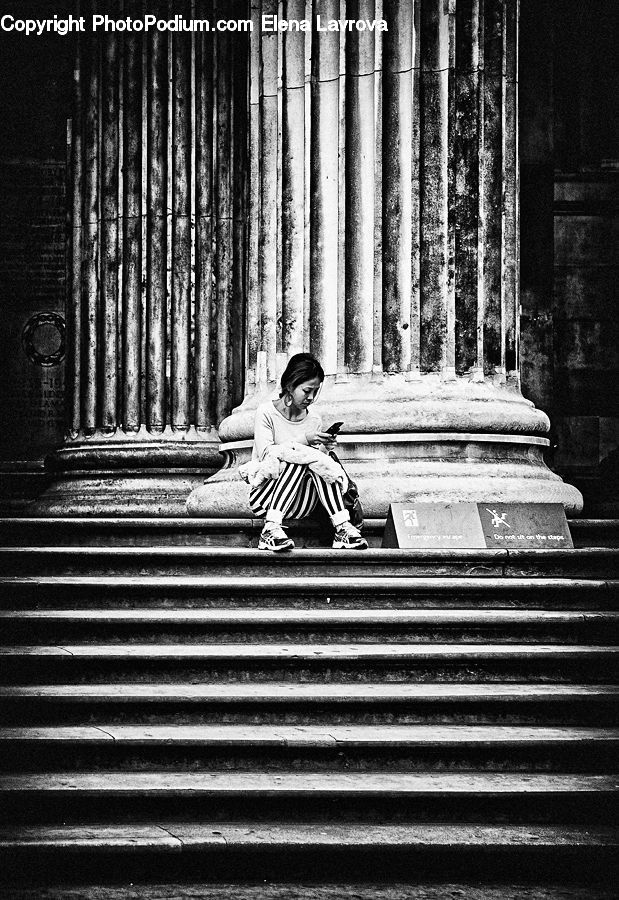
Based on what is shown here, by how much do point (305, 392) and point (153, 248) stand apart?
12.2 feet

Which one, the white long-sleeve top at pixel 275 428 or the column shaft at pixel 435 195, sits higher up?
the column shaft at pixel 435 195

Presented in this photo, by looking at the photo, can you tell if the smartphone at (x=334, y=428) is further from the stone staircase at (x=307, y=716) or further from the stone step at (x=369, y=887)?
the stone step at (x=369, y=887)

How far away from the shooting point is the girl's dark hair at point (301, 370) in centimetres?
768

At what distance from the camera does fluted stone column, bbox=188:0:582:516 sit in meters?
8.36

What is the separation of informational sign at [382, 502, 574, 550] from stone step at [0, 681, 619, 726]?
1.50 meters

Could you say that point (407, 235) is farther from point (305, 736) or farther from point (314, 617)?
point (305, 736)

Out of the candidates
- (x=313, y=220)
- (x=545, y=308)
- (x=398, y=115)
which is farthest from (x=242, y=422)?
(x=545, y=308)

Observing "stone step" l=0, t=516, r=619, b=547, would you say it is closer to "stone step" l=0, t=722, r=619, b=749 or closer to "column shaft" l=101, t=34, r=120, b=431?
"stone step" l=0, t=722, r=619, b=749

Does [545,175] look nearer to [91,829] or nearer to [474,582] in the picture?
[474,582]

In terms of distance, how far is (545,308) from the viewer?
44.4ft

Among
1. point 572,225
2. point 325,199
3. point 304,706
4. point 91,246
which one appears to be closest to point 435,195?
point 325,199

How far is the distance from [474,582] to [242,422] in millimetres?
2889

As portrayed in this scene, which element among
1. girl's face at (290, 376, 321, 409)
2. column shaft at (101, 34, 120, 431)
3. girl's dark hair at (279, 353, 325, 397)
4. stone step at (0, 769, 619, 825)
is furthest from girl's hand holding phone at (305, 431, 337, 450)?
column shaft at (101, 34, 120, 431)

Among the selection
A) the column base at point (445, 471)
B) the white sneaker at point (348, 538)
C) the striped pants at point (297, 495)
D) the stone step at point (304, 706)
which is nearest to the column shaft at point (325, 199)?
the column base at point (445, 471)
